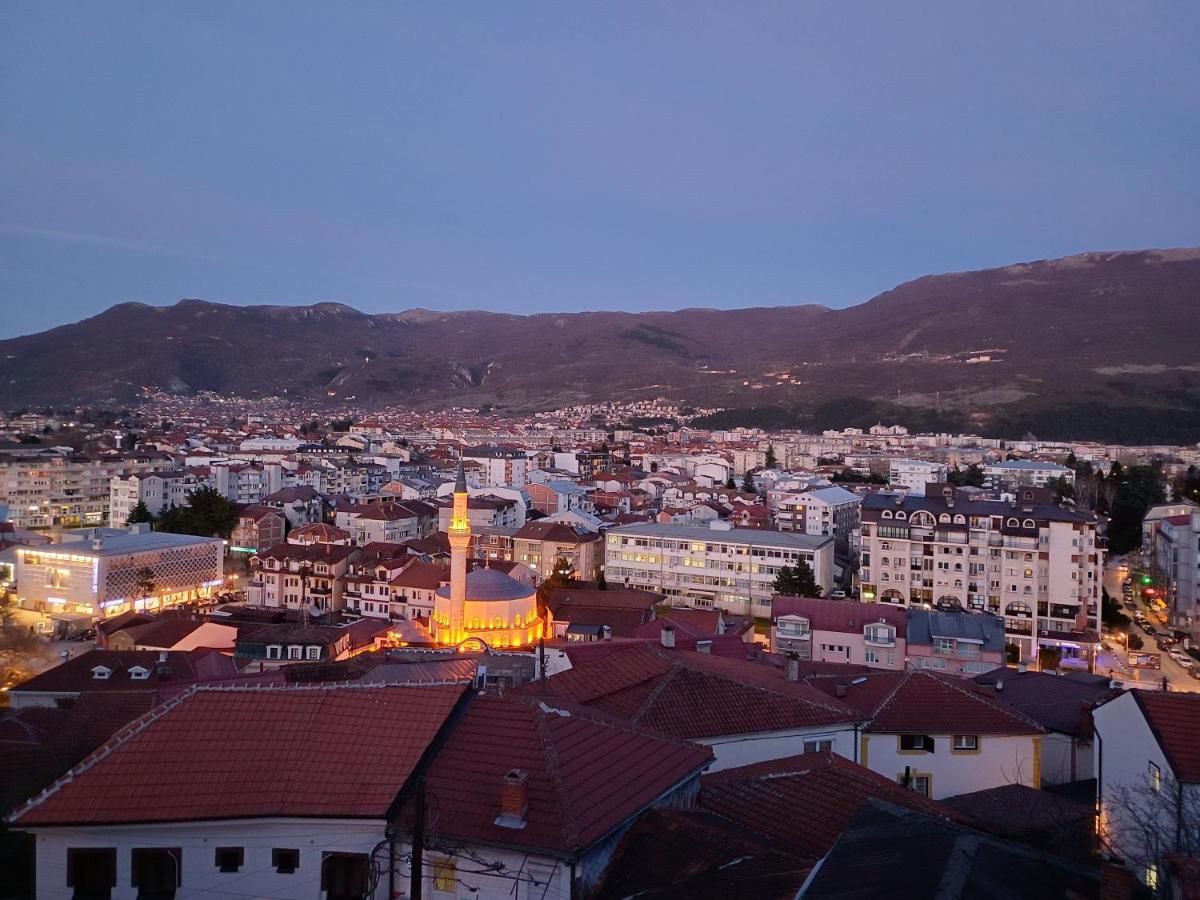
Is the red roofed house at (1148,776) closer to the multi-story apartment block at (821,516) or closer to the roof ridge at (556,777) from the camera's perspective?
the roof ridge at (556,777)

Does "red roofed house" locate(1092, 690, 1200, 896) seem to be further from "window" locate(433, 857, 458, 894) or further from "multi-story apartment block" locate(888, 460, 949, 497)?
"multi-story apartment block" locate(888, 460, 949, 497)

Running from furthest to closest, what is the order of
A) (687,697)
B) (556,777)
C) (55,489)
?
(55,489)
(687,697)
(556,777)

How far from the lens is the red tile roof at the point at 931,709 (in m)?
11.6

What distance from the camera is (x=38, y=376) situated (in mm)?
162875

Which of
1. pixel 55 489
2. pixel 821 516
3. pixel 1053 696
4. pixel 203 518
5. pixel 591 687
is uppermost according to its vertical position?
pixel 591 687

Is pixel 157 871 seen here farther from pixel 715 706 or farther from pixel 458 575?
pixel 458 575

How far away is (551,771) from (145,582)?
32947mm

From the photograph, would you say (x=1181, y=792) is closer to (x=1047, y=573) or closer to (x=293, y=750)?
(x=293, y=750)

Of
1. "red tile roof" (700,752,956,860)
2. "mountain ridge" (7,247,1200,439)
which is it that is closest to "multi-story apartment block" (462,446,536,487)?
"red tile roof" (700,752,956,860)

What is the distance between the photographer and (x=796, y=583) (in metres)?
32.5

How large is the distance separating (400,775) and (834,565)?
3566 centimetres

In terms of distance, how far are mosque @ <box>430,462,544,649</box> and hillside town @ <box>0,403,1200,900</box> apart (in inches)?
4.3

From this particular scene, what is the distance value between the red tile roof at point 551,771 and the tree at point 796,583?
82.4ft

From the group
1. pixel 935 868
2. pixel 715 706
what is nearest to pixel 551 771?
pixel 935 868
